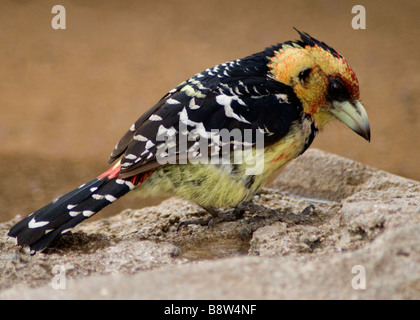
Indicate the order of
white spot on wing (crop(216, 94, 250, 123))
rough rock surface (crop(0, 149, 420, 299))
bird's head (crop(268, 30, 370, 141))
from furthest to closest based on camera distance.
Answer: bird's head (crop(268, 30, 370, 141)) < white spot on wing (crop(216, 94, 250, 123)) < rough rock surface (crop(0, 149, 420, 299))

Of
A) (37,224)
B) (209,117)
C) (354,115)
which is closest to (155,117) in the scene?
(209,117)

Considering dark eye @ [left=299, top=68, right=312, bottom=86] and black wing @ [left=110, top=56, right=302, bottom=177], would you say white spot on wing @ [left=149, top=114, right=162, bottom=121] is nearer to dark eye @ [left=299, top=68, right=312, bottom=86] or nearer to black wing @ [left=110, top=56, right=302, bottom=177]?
black wing @ [left=110, top=56, right=302, bottom=177]

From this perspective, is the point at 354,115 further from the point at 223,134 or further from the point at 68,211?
the point at 68,211

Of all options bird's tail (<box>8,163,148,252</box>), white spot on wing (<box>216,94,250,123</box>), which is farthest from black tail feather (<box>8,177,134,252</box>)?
white spot on wing (<box>216,94,250,123</box>)

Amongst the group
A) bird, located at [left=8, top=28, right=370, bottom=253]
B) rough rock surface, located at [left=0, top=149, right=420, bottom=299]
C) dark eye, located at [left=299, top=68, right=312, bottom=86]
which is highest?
dark eye, located at [left=299, top=68, right=312, bottom=86]

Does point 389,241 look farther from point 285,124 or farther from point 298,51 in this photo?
point 298,51

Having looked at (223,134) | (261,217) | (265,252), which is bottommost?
(265,252)

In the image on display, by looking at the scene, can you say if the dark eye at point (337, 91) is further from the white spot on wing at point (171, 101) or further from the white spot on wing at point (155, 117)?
the white spot on wing at point (155, 117)

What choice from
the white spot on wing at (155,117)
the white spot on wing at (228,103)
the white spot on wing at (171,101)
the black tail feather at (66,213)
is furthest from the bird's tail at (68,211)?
the white spot on wing at (228,103)

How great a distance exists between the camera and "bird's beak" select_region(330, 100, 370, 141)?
10.5 ft

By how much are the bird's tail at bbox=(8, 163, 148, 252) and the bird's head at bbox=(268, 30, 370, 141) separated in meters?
1.03

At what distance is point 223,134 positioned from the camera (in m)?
2.98

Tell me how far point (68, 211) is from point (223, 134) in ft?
3.05

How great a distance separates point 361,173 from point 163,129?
5.99ft
